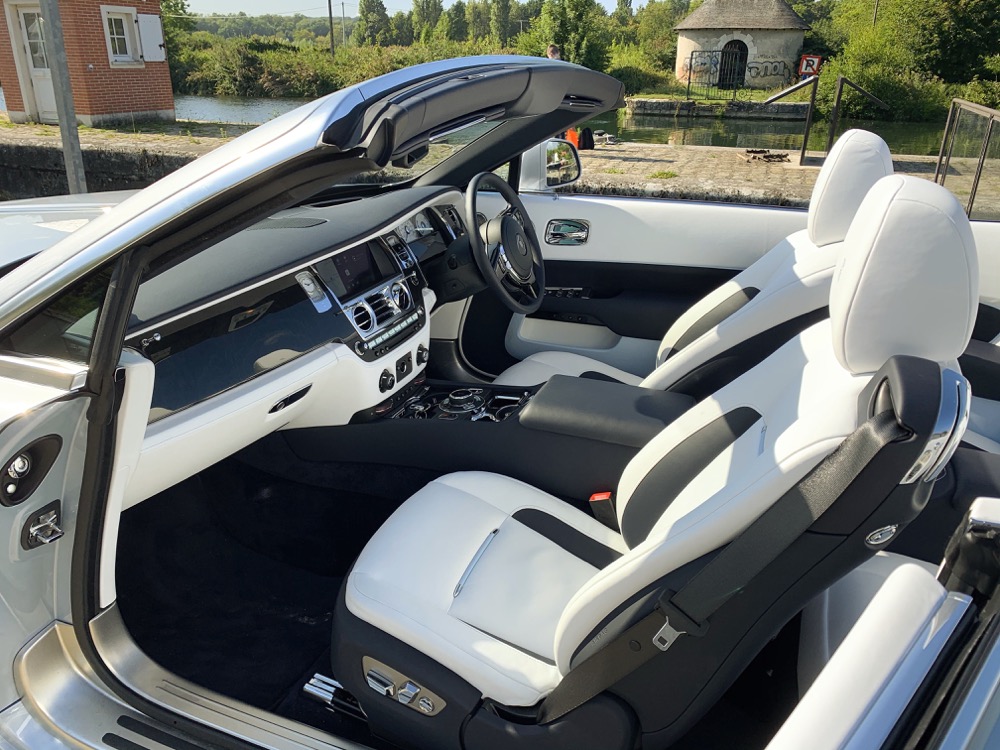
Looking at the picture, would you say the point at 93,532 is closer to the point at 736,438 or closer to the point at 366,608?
the point at 366,608

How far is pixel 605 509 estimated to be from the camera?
80.0 inches

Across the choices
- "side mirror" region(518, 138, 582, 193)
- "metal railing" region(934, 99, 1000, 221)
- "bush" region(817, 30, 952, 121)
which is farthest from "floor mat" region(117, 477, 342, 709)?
"bush" region(817, 30, 952, 121)

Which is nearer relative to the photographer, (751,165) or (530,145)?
(530,145)

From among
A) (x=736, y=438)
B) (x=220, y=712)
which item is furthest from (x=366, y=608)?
(x=736, y=438)

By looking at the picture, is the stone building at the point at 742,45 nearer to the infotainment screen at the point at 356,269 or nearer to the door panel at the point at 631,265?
the door panel at the point at 631,265

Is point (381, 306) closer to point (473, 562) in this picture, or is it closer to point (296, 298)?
point (296, 298)

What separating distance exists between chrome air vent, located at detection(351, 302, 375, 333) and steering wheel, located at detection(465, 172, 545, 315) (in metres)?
0.42

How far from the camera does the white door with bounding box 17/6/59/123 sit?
44.4 feet

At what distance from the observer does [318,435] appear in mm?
2457

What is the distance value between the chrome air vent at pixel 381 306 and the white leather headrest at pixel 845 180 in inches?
52.3

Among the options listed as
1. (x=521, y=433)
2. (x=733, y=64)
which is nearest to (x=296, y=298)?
(x=521, y=433)

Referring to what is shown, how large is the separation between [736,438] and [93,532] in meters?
1.22

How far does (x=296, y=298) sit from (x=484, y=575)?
100 cm

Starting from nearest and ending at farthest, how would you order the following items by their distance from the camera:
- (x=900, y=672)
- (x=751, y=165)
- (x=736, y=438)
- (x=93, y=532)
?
1. (x=900, y=672)
2. (x=93, y=532)
3. (x=736, y=438)
4. (x=751, y=165)
